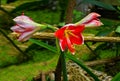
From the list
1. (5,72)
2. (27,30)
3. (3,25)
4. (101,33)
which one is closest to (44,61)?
(5,72)

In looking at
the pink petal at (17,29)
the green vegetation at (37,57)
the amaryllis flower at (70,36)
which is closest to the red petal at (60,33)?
the amaryllis flower at (70,36)

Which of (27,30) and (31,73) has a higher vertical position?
(27,30)

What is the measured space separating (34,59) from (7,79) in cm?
37

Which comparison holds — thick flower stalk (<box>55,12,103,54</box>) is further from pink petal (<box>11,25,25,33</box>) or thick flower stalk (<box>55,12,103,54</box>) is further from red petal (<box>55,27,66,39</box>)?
pink petal (<box>11,25,25,33</box>)

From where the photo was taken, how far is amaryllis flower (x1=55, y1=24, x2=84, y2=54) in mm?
872

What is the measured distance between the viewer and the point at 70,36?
2.91ft

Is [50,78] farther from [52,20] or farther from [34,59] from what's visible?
[52,20]

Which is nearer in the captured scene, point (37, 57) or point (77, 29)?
point (77, 29)

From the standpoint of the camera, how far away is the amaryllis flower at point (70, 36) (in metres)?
0.87

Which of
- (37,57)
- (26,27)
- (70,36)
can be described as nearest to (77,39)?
(70,36)

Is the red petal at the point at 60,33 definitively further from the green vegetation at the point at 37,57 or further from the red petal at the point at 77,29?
the green vegetation at the point at 37,57

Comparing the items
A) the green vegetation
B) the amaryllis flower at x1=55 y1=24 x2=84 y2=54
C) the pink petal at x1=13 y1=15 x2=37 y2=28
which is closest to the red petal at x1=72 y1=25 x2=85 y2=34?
the amaryllis flower at x1=55 y1=24 x2=84 y2=54

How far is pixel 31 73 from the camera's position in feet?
6.75

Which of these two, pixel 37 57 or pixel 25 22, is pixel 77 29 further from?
pixel 37 57
